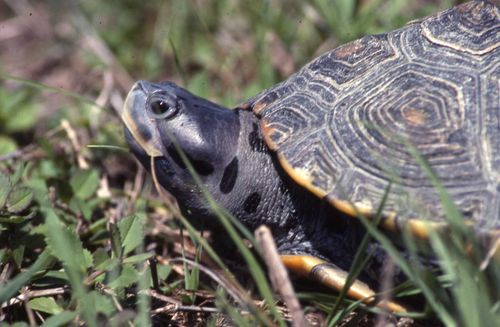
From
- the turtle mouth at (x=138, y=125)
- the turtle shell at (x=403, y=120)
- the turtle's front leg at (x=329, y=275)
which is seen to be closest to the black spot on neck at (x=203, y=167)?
the turtle mouth at (x=138, y=125)

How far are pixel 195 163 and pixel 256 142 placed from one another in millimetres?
298

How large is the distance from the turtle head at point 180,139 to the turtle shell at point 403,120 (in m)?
0.21

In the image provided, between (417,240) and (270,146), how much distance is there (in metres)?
0.75

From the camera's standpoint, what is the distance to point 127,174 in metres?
4.19

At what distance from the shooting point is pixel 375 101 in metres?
2.83

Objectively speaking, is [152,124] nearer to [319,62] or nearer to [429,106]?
[319,62]

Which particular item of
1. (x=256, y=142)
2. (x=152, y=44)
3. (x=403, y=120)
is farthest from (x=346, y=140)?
(x=152, y=44)

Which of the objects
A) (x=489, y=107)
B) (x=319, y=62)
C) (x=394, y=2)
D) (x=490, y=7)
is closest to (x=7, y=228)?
(x=319, y=62)

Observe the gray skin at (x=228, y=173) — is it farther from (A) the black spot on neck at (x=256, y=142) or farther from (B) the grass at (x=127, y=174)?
(B) the grass at (x=127, y=174)

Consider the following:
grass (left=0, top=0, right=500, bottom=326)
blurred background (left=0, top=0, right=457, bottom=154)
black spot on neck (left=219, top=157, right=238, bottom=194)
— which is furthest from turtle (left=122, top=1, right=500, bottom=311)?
blurred background (left=0, top=0, right=457, bottom=154)

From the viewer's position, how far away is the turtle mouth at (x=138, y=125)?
292 cm

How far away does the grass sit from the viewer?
2.30m

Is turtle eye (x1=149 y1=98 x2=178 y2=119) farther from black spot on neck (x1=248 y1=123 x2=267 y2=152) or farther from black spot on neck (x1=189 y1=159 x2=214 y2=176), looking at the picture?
black spot on neck (x1=248 y1=123 x2=267 y2=152)

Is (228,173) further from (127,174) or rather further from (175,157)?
(127,174)
